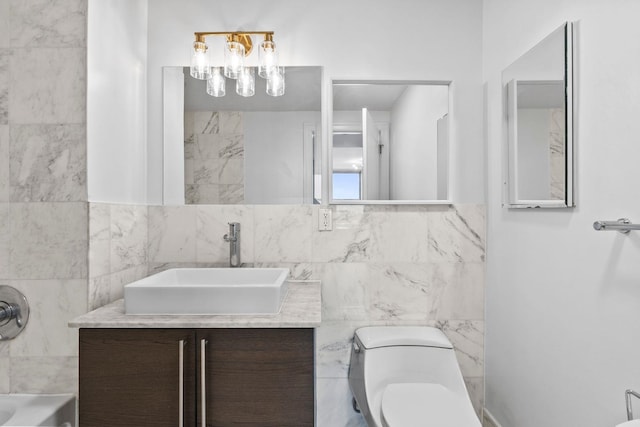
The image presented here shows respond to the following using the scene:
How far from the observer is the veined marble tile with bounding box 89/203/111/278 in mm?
1550

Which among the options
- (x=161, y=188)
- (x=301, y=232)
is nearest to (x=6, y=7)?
(x=161, y=188)

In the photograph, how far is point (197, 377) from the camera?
1.33 meters

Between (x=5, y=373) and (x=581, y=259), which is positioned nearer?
(x=581, y=259)

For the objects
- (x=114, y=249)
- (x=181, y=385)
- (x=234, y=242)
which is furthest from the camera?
(x=234, y=242)

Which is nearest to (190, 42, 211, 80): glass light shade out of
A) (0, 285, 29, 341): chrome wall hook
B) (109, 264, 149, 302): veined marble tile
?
(109, 264, 149, 302): veined marble tile

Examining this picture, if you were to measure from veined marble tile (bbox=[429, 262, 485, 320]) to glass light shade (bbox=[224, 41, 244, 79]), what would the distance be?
4.61ft

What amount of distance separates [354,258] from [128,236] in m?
1.08

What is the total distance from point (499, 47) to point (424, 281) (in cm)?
118

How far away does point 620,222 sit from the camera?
1.11 metres

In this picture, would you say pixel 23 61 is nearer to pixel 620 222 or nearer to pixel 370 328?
pixel 370 328

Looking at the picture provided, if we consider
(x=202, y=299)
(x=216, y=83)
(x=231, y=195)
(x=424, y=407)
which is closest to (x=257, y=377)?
(x=202, y=299)

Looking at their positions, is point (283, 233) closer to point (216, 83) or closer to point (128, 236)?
point (128, 236)

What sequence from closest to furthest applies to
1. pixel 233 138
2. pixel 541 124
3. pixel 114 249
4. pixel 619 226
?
1. pixel 619 226
2. pixel 541 124
3. pixel 114 249
4. pixel 233 138

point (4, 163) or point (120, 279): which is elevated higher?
point (4, 163)
